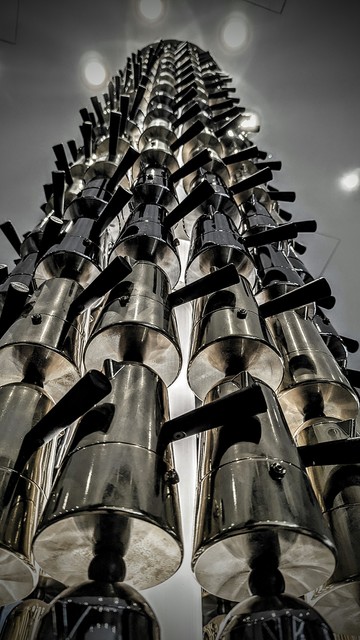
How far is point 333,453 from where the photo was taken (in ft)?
1.20

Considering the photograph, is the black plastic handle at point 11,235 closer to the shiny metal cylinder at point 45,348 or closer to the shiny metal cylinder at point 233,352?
the shiny metal cylinder at point 45,348

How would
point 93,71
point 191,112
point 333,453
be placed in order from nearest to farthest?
point 333,453, point 191,112, point 93,71

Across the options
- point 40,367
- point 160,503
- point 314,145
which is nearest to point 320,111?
point 314,145

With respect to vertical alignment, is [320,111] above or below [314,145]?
above

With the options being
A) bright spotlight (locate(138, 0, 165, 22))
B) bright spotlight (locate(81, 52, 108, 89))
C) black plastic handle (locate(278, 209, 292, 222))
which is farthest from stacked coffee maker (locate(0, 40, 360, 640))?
bright spotlight (locate(138, 0, 165, 22))

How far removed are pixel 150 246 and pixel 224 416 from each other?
0.33 m

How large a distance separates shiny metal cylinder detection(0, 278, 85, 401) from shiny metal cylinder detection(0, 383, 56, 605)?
27 millimetres

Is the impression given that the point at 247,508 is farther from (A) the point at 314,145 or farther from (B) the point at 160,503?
(A) the point at 314,145

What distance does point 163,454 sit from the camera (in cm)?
35

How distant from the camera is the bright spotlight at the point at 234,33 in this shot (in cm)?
217

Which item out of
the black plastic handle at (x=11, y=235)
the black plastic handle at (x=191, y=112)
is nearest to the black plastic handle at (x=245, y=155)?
the black plastic handle at (x=191, y=112)

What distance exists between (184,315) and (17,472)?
0.40 metres

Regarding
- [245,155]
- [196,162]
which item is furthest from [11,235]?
[245,155]

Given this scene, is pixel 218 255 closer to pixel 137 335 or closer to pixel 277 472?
pixel 137 335
